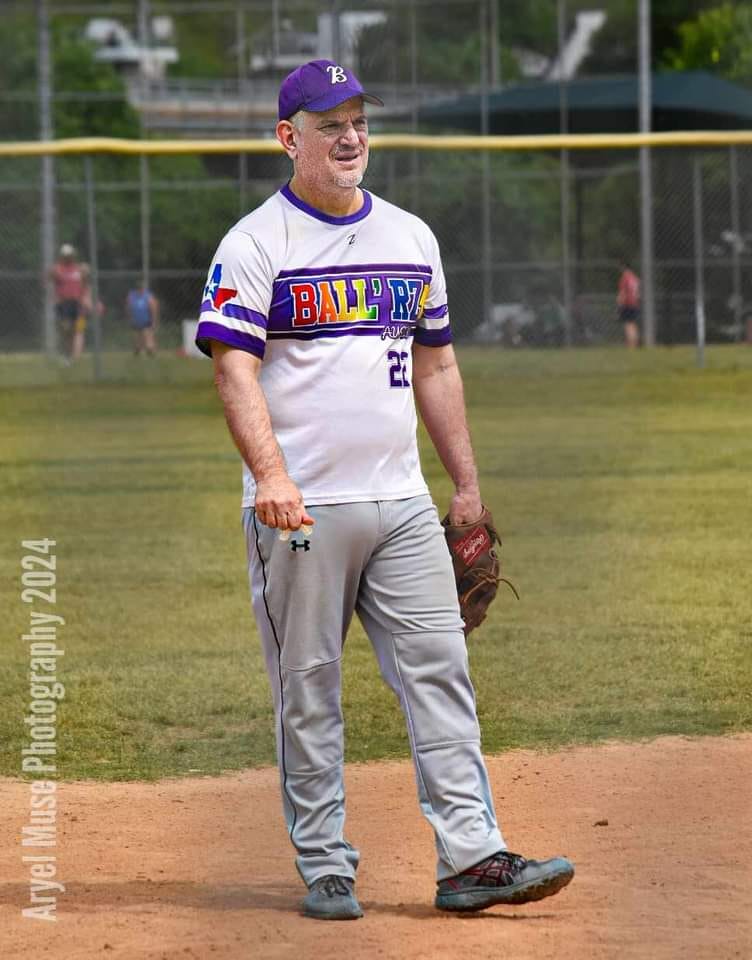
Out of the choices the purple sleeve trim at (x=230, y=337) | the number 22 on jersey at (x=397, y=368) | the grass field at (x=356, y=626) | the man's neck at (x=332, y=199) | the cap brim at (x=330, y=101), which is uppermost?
the cap brim at (x=330, y=101)

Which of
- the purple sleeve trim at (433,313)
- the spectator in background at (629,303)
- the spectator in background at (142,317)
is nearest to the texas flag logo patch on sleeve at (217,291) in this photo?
the purple sleeve trim at (433,313)

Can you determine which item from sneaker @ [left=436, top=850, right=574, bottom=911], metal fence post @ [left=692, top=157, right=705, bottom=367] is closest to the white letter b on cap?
sneaker @ [left=436, top=850, right=574, bottom=911]

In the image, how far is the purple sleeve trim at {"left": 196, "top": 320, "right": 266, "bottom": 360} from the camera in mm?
3430

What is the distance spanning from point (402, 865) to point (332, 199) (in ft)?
5.04

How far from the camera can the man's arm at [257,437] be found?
11.0 feet

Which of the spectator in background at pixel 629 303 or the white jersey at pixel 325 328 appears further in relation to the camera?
the spectator in background at pixel 629 303

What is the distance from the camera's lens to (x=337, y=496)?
352 centimetres

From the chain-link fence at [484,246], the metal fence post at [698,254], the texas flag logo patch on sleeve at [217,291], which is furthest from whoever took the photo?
the metal fence post at [698,254]

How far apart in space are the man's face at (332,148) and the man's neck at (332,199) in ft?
0.04

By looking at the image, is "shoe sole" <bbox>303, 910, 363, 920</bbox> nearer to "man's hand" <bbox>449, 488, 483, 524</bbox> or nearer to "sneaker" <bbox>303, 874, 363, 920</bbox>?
"sneaker" <bbox>303, 874, 363, 920</bbox>

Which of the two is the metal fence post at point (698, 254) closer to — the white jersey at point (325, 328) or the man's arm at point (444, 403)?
the man's arm at point (444, 403)

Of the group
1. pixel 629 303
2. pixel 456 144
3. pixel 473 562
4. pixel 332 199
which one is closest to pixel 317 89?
pixel 332 199

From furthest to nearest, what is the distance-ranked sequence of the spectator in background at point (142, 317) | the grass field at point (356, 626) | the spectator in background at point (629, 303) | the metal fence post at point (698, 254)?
the spectator in background at point (629, 303) → the metal fence post at point (698, 254) → the spectator in background at point (142, 317) → the grass field at point (356, 626)

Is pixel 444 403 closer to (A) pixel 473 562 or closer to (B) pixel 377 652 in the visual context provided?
(A) pixel 473 562
